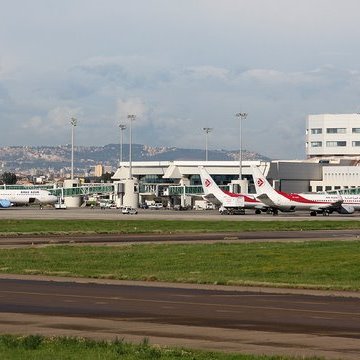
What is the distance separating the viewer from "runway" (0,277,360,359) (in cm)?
2553

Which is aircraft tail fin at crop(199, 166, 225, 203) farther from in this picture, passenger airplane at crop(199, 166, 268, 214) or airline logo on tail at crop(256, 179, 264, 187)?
airline logo on tail at crop(256, 179, 264, 187)

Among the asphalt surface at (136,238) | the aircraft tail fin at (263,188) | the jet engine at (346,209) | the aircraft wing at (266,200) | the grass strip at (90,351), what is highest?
the aircraft tail fin at (263,188)

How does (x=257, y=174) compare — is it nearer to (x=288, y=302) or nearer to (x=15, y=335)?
(x=288, y=302)

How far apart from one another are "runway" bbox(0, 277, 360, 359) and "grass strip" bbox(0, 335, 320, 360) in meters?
1.26

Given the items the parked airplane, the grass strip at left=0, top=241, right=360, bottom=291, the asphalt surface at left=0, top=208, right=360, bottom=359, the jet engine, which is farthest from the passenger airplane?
the asphalt surface at left=0, top=208, right=360, bottom=359

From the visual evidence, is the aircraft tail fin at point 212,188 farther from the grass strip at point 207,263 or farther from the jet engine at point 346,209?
the grass strip at point 207,263

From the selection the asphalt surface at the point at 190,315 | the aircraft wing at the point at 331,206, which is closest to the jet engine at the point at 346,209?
the aircraft wing at the point at 331,206

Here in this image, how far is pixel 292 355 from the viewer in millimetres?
23016

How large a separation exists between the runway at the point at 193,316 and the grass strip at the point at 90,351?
126 centimetres

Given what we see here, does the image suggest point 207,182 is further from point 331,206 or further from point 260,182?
point 331,206

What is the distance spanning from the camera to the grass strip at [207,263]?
46875 millimetres

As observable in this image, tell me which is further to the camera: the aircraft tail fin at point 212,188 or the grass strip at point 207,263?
the aircraft tail fin at point 212,188

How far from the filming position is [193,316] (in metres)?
31.3

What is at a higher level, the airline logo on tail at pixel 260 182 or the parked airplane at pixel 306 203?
the airline logo on tail at pixel 260 182
